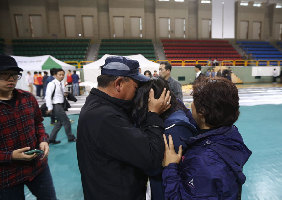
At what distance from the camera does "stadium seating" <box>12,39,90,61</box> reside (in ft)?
58.3

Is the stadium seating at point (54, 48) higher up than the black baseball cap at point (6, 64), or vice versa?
the stadium seating at point (54, 48)

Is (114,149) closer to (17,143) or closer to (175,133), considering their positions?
(175,133)

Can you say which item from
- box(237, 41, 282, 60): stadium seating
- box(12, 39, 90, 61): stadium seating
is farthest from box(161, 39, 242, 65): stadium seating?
box(12, 39, 90, 61): stadium seating

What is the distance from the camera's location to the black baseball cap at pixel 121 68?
115cm

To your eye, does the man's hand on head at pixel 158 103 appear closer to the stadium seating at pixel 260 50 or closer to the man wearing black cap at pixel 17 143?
the man wearing black cap at pixel 17 143

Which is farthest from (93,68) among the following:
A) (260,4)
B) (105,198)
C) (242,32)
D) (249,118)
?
(260,4)

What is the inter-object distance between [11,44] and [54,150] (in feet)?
65.5

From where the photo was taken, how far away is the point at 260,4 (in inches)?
923

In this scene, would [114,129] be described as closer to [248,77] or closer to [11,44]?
[248,77]

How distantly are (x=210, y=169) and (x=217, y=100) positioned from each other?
1.28 feet

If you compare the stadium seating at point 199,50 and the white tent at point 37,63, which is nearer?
the white tent at point 37,63

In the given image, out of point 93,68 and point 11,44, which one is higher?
point 11,44

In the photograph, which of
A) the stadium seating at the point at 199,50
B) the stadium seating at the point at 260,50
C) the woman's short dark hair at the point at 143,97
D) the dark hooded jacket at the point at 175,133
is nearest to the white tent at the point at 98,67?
the stadium seating at the point at 199,50

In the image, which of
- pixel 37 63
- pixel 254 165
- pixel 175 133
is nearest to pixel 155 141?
pixel 175 133
